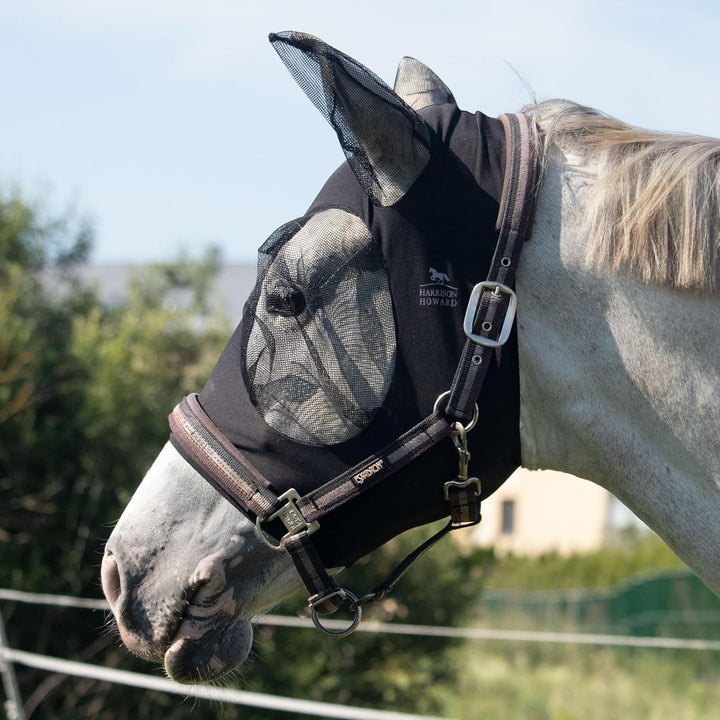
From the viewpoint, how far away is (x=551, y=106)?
5.36ft

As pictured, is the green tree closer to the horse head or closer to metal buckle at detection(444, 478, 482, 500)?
the horse head

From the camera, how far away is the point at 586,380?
1468 millimetres

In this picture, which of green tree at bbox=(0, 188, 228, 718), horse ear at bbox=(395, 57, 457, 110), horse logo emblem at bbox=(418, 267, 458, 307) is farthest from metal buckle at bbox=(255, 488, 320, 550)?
green tree at bbox=(0, 188, 228, 718)

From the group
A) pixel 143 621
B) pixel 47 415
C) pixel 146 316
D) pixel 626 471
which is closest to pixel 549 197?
pixel 626 471

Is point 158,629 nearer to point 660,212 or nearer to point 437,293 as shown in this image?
point 437,293

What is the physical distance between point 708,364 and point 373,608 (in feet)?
18.0

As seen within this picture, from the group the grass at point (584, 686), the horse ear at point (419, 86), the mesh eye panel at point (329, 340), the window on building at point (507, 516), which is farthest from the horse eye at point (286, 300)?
the window on building at point (507, 516)

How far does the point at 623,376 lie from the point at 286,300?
54 centimetres

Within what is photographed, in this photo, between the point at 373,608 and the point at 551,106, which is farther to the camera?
the point at 373,608

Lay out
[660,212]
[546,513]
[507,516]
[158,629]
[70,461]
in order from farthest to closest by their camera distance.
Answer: [507,516]
[546,513]
[70,461]
[158,629]
[660,212]

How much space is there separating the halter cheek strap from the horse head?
0.04 ft

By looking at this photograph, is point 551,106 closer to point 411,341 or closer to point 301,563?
point 411,341

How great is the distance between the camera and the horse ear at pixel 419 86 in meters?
1.71

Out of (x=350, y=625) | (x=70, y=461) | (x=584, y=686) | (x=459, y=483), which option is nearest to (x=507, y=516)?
(x=584, y=686)
